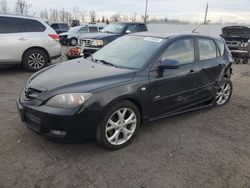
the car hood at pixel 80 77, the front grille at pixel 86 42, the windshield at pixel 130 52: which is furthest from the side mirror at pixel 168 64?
the front grille at pixel 86 42

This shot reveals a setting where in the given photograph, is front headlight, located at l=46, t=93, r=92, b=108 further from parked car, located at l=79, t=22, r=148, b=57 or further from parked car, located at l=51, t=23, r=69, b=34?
parked car, located at l=51, t=23, r=69, b=34

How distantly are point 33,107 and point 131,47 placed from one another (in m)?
2.04

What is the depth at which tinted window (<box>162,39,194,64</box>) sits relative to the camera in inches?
175

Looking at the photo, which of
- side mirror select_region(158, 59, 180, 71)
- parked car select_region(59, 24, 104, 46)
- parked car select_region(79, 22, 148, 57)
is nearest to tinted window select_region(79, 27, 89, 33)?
parked car select_region(59, 24, 104, 46)

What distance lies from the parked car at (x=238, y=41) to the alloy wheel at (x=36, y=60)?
9.32 m

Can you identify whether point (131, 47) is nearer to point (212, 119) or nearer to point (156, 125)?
point (156, 125)

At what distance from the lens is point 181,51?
473 centimetres

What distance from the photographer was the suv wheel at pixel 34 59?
849 centimetres

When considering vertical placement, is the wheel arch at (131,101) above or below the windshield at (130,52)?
below

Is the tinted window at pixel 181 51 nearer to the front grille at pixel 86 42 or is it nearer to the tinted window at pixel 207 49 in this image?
the tinted window at pixel 207 49

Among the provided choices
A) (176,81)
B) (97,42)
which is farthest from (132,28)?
(176,81)

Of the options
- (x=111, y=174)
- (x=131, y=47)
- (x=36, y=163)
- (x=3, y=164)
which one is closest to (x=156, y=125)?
(x=131, y=47)

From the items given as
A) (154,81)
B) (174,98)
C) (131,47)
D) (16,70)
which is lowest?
(16,70)

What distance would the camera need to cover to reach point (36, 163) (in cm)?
340
